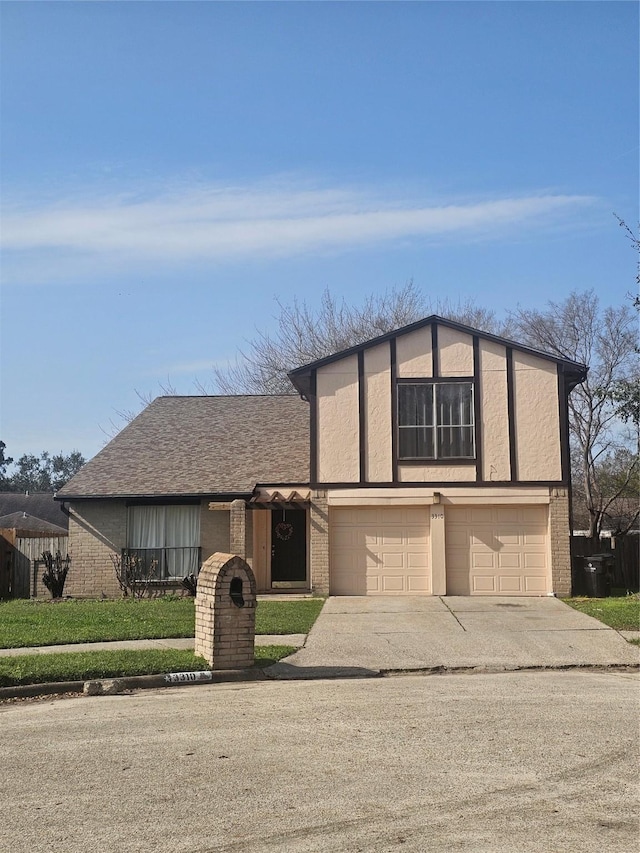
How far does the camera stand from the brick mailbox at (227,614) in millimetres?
11859

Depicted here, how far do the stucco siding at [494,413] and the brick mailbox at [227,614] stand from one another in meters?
10.7

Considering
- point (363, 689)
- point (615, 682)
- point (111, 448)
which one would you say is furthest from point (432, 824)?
point (111, 448)

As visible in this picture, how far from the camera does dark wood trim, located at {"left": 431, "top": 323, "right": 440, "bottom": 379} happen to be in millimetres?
22094

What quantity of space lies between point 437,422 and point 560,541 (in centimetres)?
401

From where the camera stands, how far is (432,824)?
5730 millimetres

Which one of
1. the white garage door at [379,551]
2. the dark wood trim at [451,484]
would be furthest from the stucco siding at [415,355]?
the white garage door at [379,551]

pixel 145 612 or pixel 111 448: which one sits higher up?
pixel 111 448

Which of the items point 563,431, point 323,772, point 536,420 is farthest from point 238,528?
point 323,772

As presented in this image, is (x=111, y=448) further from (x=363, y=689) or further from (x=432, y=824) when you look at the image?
(x=432, y=824)

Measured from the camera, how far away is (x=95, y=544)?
2298 cm

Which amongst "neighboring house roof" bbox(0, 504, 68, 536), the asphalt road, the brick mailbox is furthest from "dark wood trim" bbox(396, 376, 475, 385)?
"neighboring house roof" bbox(0, 504, 68, 536)

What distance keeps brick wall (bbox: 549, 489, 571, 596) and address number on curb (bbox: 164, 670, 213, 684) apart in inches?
472

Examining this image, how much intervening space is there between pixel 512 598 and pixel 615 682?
9.56 m

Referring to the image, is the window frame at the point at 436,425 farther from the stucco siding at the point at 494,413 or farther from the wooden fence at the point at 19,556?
the wooden fence at the point at 19,556
